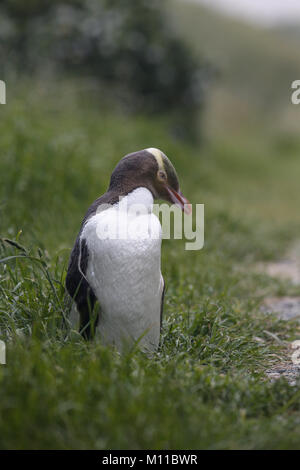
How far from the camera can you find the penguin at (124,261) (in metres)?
2.37

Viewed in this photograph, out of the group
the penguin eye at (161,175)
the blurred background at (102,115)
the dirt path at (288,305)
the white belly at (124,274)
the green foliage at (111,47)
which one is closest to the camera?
the white belly at (124,274)

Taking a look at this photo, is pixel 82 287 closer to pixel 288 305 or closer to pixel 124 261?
pixel 124 261

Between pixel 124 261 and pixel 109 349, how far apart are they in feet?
1.11

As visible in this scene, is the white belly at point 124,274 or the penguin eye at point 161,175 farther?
the penguin eye at point 161,175

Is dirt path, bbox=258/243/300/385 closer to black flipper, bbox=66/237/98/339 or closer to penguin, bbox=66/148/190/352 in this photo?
penguin, bbox=66/148/190/352

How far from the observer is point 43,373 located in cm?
199

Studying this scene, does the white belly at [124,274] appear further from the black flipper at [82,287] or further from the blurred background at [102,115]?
the blurred background at [102,115]

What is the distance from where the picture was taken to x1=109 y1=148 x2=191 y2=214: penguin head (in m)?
2.51

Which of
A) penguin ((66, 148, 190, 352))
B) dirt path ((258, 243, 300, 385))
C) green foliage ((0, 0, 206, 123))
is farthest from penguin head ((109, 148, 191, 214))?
green foliage ((0, 0, 206, 123))

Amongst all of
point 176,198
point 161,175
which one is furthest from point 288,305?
point 161,175

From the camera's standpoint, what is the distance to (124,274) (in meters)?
2.37

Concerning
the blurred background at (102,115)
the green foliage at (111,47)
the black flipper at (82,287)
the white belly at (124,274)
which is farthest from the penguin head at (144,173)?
the green foliage at (111,47)

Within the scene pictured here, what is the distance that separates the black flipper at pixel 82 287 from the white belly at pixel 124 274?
3 centimetres
